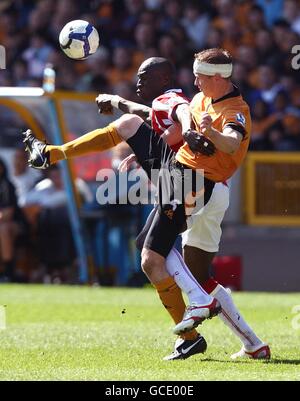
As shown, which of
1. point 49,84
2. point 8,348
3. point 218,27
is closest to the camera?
point 8,348

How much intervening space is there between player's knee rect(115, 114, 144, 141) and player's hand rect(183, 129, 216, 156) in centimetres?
78

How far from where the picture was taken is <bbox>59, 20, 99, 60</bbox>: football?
9.26 metres

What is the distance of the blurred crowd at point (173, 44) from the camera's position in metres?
18.2

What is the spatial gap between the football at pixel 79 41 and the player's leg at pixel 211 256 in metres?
1.76

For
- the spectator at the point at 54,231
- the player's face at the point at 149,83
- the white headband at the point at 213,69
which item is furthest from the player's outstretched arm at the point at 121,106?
the spectator at the point at 54,231

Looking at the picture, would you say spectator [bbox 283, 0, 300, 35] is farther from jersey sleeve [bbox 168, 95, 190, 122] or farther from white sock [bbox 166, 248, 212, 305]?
white sock [bbox 166, 248, 212, 305]

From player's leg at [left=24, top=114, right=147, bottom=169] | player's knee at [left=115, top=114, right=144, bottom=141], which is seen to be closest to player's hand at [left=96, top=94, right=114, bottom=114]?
player's leg at [left=24, top=114, right=147, bottom=169]

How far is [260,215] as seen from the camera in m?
16.9

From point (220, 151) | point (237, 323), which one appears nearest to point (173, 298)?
point (237, 323)

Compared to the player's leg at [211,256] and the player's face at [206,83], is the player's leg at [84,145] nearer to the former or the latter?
the player's face at [206,83]

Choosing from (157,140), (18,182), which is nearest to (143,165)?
(157,140)

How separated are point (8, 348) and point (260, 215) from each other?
28.4 feet

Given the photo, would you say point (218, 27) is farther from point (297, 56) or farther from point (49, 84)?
point (49, 84)

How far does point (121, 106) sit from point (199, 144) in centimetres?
128
